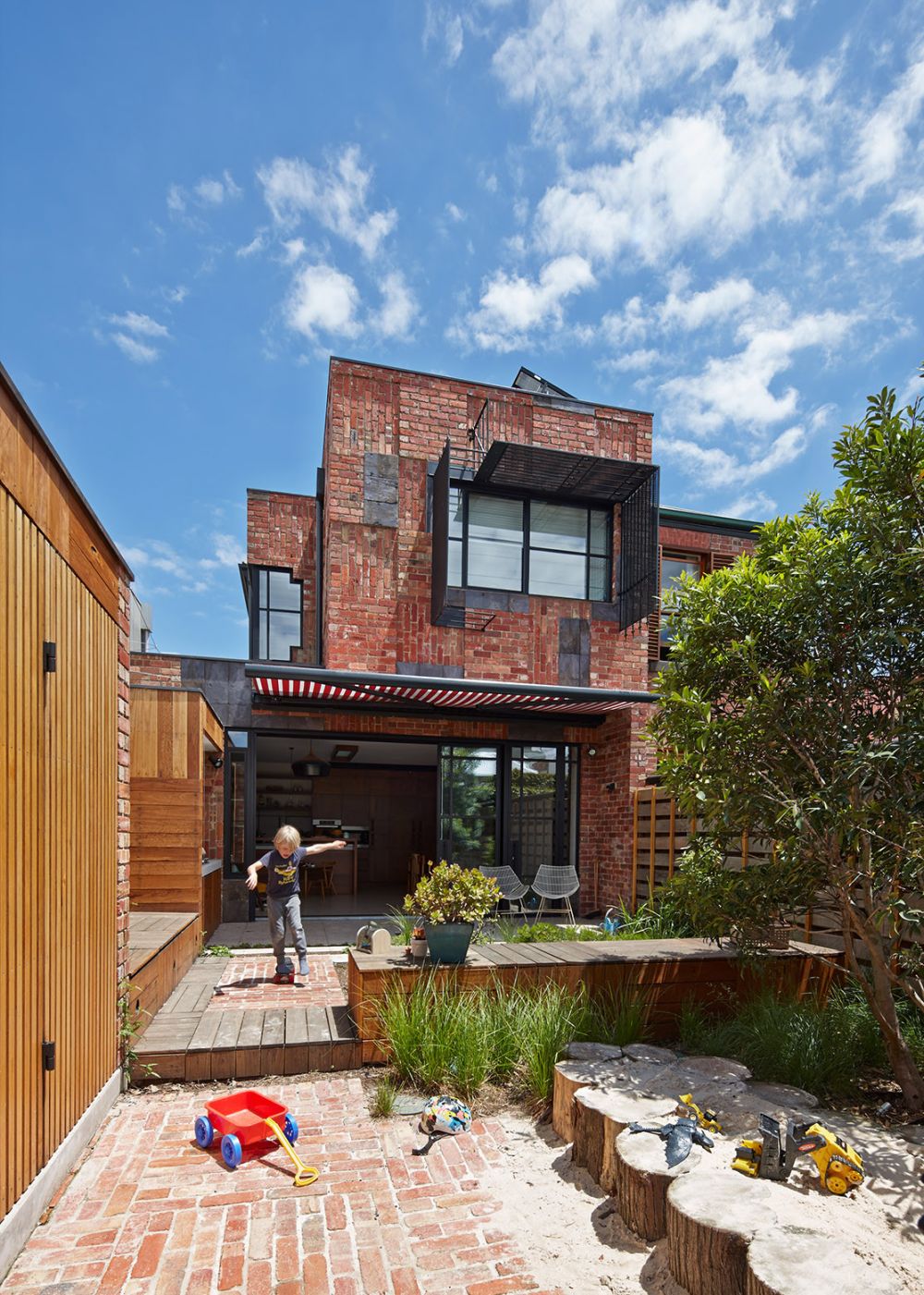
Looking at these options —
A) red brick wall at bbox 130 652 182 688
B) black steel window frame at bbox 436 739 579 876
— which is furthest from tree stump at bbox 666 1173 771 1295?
red brick wall at bbox 130 652 182 688

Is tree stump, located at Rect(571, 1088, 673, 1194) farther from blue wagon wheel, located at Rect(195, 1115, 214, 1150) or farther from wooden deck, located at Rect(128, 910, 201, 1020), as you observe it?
wooden deck, located at Rect(128, 910, 201, 1020)

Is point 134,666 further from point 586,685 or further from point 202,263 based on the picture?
point 586,685

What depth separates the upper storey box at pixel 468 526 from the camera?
34.7 ft

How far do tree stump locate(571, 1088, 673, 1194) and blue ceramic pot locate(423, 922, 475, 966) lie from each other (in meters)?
1.54

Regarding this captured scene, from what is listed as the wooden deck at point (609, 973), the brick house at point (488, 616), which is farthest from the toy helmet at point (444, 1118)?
the brick house at point (488, 616)

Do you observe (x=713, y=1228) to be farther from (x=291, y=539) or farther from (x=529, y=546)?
(x=291, y=539)

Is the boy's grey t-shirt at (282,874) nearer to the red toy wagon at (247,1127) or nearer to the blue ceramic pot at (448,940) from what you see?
the blue ceramic pot at (448,940)

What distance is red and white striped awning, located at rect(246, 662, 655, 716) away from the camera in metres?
8.70

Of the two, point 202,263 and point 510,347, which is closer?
point 202,263

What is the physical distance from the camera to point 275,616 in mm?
13906

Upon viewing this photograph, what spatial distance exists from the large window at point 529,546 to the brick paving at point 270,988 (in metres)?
5.76

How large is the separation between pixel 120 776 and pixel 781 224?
7028 mm

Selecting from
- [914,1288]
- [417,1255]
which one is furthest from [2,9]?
[914,1288]

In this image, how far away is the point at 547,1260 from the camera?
8.97ft
